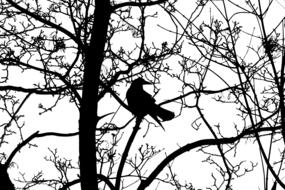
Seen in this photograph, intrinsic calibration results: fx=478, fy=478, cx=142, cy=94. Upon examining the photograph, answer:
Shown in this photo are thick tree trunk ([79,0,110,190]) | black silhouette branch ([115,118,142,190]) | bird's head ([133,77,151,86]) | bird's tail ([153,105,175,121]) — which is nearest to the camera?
thick tree trunk ([79,0,110,190])

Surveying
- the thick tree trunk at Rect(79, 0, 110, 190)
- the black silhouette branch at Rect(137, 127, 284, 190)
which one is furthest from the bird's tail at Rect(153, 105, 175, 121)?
the thick tree trunk at Rect(79, 0, 110, 190)

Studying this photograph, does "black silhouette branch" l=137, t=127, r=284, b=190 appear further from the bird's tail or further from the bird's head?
the bird's head

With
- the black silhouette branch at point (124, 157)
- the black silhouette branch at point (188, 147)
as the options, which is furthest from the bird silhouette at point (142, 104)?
the black silhouette branch at point (188, 147)

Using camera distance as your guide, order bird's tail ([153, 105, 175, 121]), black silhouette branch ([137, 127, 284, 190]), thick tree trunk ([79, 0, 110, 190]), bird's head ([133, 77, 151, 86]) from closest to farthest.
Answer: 1. thick tree trunk ([79, 0, 110, 190])
2. black silhouette branch ([137, 127, 284, 190])
3. bird's tail ([153, 105, 175, 121])
4. bird's head ([133, 77, 151, 86])

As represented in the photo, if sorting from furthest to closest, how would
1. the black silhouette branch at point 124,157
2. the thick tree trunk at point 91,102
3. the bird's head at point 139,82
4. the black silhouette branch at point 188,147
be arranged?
1. the bird's head at point 139,82
2. the black silhouette branch at point 124,157
3. the black silhouette branch at point 188,147
4. the thick tree trunk at point 91,102

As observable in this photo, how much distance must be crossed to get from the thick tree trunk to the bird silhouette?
140 cm

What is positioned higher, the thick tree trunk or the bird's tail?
the bird's tail

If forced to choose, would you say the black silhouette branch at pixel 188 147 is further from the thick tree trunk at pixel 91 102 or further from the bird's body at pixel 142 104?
the bird's body at pixel 142 104

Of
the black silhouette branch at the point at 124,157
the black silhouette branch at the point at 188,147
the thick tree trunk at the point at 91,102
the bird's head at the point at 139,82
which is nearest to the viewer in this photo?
the thick tree trunk at the point at 91,102

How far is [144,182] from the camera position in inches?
208

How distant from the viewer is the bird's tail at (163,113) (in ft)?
22.6

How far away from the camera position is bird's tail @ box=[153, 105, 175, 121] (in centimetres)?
688

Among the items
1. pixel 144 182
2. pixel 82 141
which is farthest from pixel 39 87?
pixel 144 182

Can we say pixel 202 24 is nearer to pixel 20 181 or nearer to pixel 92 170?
pixel 92 170
